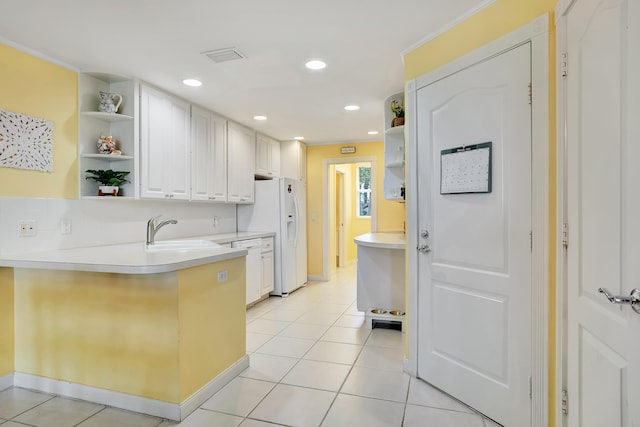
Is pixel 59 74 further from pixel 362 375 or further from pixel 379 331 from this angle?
pixel 379 331

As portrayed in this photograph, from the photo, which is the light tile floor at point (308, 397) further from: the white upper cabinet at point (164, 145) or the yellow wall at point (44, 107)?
the white upper cabinet at point (164, 145)

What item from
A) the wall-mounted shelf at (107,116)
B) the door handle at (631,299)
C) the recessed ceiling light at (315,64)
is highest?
the recessed ceiling light at (315,64)

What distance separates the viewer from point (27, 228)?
2508 millimetres

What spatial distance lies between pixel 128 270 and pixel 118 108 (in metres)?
1.92

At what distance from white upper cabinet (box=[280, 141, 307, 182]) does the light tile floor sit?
3046mm

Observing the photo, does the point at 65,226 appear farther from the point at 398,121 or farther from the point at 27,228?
the point at 398,121

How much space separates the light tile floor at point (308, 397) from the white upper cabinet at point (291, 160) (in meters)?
3.05

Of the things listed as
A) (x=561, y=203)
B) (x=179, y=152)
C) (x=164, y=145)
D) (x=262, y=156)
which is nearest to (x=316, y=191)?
(x=262, y=156)

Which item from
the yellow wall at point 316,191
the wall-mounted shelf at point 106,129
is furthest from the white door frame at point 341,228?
the wall-mounted shelf at point 106,129

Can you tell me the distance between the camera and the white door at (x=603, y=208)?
1.03 meters

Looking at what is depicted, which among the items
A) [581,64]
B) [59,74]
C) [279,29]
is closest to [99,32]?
[59,74]

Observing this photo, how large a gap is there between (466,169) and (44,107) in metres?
2.97

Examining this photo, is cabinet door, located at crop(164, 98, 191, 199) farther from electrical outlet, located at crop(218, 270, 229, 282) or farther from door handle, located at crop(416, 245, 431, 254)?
door handle, located at crop(416, 245, 431, 254)

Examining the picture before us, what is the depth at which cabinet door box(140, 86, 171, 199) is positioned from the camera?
3197mm
